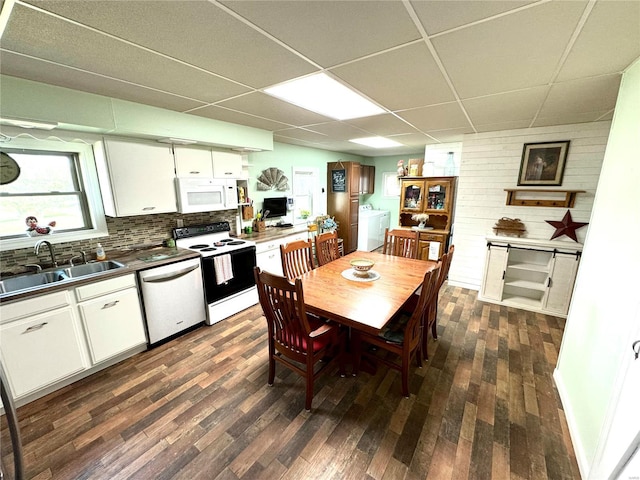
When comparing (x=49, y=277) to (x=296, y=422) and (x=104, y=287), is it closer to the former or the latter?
(x=104, y=287)

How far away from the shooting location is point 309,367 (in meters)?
1.76

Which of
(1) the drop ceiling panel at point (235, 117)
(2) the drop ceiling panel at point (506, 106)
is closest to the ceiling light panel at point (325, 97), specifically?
(1) the drop ceiling panel at point (235, 117)

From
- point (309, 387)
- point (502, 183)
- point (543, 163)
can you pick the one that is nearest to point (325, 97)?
point (309, 387)

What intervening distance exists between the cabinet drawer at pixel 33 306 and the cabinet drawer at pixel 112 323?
134mm

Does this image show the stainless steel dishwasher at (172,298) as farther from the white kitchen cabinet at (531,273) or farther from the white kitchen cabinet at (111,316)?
the white kitchen cabinet at (531,273)

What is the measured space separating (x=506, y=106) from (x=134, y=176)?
138 inches

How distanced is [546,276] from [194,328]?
434 centimetres

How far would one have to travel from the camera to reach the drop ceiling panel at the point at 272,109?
2.08m

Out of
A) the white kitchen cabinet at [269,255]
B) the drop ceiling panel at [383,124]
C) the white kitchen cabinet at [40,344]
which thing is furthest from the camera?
the white kitchen cabinet at [269,255]

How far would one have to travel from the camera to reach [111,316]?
2131mm

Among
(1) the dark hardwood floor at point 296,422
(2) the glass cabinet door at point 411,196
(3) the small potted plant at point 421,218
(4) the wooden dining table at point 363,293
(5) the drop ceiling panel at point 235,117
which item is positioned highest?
(5) the drop ceiling panel at point 235,117

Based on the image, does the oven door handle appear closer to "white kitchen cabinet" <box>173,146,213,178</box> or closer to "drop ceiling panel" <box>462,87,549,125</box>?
"white kitchen cabinet" <box>173,146,213,178</box>

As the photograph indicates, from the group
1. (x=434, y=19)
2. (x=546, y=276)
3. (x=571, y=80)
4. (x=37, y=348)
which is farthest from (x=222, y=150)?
(x=546, y=276)

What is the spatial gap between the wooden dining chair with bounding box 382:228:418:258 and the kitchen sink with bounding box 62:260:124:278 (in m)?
2.87
